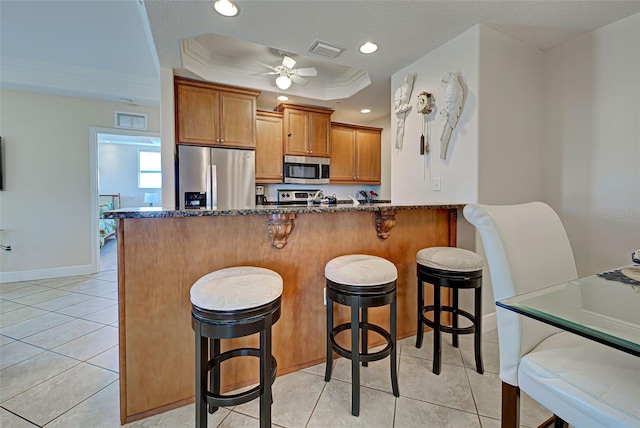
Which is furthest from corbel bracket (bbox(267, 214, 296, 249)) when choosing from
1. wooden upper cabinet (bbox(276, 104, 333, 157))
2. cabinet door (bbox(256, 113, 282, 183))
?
wooden upper cabinet (bbox(276, 104, 333, 157))

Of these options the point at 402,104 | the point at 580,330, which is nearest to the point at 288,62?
the point at 402,104

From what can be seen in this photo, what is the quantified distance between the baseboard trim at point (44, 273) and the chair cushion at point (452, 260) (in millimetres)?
4716

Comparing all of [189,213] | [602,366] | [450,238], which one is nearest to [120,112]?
[189,213]

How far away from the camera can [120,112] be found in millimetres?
4082

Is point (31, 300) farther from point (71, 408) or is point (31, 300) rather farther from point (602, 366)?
point (602, 366)

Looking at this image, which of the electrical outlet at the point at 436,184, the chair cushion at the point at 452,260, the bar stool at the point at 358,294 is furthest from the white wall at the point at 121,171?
the chair cushion at the point at 452,260

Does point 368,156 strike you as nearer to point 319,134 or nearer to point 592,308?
point 319,134

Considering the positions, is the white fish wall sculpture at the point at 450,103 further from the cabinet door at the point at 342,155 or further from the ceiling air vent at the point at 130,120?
the ceiling air vent at the point at 130,120

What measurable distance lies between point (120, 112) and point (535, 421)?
5515mm

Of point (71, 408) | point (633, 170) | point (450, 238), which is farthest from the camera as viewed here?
point (450, 238)

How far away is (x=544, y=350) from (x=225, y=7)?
2.65m

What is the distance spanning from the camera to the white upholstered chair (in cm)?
74

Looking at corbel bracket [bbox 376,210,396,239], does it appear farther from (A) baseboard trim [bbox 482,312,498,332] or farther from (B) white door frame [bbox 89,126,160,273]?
(B) white door frame [bbox 89,126,160,273]

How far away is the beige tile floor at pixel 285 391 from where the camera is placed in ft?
4.43
